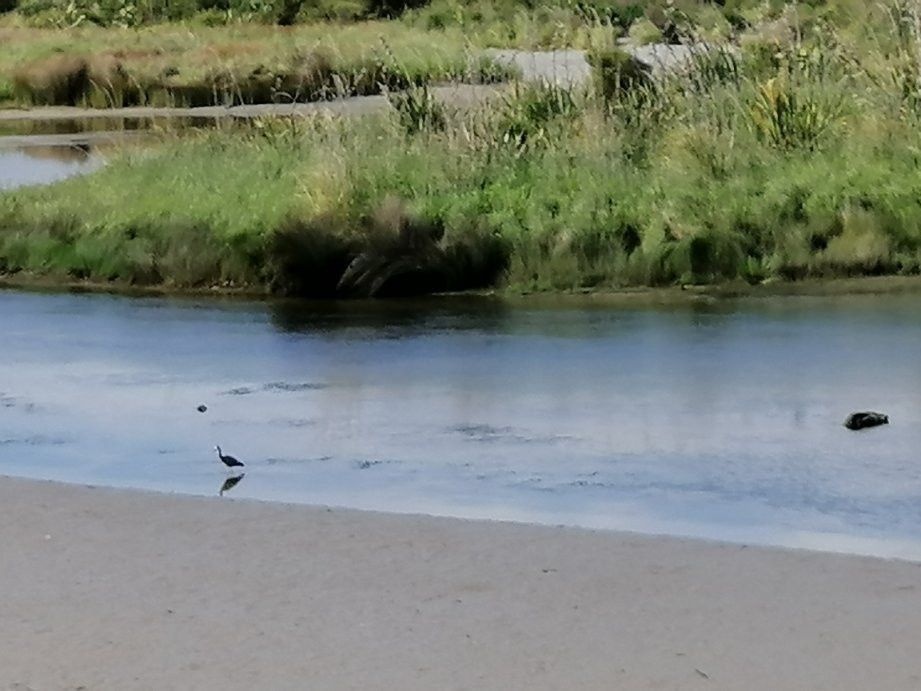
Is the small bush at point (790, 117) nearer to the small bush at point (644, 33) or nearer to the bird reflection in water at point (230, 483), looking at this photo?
the bird reflection in water at point (230, 483)

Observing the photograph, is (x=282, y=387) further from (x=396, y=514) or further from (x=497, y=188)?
(x=497, y=188)

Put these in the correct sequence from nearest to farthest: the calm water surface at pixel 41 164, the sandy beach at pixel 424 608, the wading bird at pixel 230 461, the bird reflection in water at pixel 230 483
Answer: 1. the sandy beach at pixel 424 608
2. the bird reflection in water at pixel 230 483
3. the wading bird at pixel 230 461
4. the calm water surface at pixel 41 164

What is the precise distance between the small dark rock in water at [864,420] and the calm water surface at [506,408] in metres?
0.09

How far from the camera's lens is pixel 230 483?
9.91 m

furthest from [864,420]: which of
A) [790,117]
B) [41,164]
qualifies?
[41,164]

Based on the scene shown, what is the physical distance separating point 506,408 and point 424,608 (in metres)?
4.79

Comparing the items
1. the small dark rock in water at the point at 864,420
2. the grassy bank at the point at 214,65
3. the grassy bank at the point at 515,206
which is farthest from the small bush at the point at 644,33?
the small dark rock in water at the point at 864,420

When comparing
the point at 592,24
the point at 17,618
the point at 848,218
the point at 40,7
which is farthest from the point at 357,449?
the point at 40,7

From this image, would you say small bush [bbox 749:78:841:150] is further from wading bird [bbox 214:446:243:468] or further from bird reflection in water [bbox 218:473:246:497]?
bird reflection in water [bbox 218:473:246:497]

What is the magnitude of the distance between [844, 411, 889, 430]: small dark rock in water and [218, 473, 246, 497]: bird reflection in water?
10.4 feet

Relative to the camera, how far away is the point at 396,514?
8.71 metres

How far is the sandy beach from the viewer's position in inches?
249

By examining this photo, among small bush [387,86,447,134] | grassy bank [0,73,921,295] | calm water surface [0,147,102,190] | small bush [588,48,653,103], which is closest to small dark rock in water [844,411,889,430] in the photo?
grassy bank [0,73,921,295]

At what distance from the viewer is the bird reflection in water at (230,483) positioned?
970 centimetres
